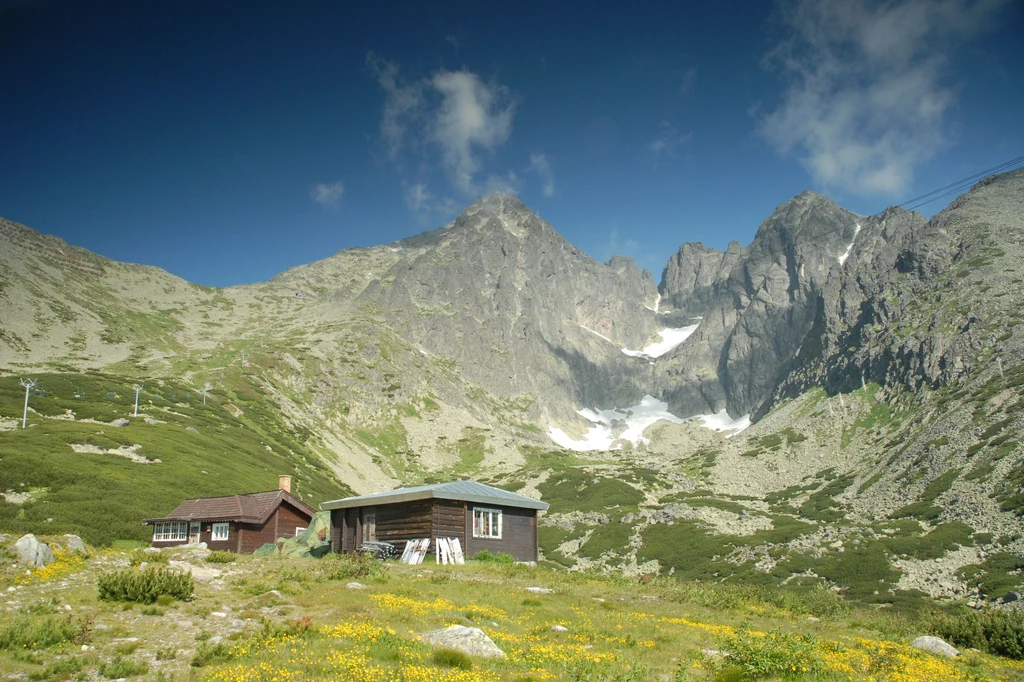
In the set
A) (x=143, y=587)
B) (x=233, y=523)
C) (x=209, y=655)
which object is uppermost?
(x=233, y=523)

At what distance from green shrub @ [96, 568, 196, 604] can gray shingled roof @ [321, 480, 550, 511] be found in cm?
1827

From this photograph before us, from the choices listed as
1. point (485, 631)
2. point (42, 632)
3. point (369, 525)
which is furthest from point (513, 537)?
point (42, 632)

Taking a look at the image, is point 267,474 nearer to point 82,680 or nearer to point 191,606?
point 191,606

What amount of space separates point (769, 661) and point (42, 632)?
46.5ft

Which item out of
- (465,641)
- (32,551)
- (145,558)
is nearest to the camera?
(465,641)

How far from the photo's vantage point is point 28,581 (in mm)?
16156

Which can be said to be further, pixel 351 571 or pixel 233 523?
pixel 233 523

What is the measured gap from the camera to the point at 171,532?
155 ft

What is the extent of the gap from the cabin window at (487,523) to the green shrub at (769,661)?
24.4m

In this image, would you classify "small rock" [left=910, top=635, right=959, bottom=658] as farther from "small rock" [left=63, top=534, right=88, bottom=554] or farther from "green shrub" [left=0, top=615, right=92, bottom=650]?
"small rock" [left=63, top=534, right=88, bottom=554]

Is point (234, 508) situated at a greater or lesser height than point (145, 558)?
greater

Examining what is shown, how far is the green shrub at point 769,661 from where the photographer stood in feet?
40.6

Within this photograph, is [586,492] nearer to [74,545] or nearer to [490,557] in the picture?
[490,557]

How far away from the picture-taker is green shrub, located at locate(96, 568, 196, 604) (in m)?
15.6
